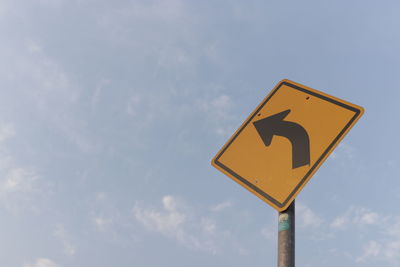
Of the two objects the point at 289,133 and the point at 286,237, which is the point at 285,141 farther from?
the point at 286,237

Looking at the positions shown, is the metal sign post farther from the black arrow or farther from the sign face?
the black arrow

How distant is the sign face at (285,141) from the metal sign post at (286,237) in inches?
2.6

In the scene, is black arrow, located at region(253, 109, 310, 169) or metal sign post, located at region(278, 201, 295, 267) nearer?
metal sign post, located at region(278, 201, 295, 267)

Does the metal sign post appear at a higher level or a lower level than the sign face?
lower

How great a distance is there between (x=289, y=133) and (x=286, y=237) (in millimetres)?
975

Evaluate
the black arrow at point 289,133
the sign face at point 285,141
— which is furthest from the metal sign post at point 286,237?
the black arrow at point 289,133

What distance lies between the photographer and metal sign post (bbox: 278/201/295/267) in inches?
84.6

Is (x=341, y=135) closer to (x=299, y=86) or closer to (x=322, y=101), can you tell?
(x=322, y=101)

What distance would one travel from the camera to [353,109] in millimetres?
2826

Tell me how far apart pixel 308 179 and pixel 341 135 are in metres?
0.50

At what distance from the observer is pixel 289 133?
2.89 meters

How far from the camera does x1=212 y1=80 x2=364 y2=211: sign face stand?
261 centimetres

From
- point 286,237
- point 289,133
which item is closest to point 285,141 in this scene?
point 289,133

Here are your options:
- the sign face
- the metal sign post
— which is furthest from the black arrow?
the metal sign post
